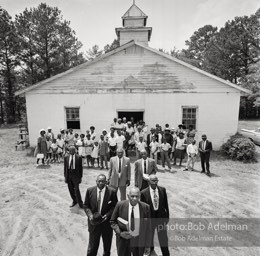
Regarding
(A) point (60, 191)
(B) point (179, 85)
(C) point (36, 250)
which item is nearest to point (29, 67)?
(B) point (179, 85)

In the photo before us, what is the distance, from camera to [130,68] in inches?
544

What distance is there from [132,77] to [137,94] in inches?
42.7

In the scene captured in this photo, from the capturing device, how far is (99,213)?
4.34m

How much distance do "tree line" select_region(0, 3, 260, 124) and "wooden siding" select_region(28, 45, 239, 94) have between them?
15.9m

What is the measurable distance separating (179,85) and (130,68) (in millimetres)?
3146

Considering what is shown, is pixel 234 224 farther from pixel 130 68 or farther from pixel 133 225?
pixel 130 68

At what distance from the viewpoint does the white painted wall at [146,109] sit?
44.8 ft

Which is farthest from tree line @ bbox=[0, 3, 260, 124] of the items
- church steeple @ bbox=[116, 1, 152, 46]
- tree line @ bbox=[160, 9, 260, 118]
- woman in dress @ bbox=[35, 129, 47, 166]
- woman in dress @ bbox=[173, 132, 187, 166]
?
woman in dress @ bbox=[35, 129, 47, 166]

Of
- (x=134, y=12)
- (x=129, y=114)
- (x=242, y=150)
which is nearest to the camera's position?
(x=242, y=150)

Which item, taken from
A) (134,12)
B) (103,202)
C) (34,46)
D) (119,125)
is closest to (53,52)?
(34,46)

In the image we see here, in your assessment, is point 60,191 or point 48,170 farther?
point 48,170

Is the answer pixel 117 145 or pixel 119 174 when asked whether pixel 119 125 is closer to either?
pixel 117 145

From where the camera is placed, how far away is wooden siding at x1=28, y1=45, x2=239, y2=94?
13.6m

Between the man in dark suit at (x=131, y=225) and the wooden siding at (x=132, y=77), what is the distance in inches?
412
